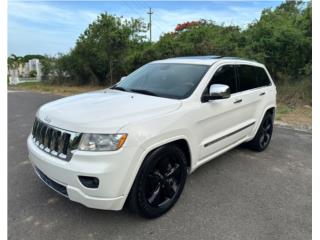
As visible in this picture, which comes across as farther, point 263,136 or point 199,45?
point 199,45

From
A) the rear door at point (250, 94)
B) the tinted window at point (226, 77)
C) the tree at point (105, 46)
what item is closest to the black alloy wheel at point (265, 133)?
the rear door at point (250, 94)

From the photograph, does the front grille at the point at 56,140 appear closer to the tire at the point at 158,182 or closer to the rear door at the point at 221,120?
the tire at the point at 158,182

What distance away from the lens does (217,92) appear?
10.6ft

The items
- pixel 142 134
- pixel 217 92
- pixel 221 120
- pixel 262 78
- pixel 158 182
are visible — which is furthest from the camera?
pixel 262 78

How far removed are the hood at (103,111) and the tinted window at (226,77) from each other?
2.85 ft

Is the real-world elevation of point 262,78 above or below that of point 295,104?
above

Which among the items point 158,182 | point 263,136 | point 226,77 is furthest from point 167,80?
point 263,136

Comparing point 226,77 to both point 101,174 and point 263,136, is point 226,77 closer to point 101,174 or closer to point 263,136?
point 263,136

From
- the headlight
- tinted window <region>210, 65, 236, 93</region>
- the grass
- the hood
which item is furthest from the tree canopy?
the headlight

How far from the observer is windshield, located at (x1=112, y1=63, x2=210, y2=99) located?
11.1 feet

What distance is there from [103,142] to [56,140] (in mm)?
572

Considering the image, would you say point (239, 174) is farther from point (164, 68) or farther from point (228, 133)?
point (164, 68)

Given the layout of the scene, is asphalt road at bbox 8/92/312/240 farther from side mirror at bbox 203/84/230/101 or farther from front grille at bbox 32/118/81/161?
side mirror at bbox 203/84/230/101

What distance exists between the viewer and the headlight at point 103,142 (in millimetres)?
2391
